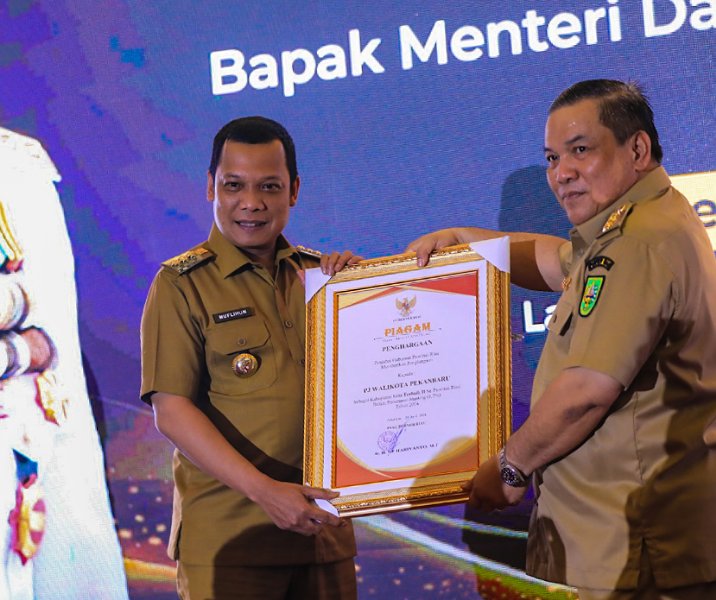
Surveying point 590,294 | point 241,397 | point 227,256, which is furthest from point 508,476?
point 227,256

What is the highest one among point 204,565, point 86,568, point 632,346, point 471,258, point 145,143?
point 145,143

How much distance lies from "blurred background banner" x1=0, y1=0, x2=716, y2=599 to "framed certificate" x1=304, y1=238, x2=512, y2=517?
0.98 m

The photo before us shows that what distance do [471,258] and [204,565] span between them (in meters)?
1.06

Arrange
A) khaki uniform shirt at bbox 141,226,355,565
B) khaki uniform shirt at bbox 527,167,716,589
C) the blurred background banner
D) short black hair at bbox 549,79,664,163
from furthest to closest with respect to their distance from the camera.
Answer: the blurred background banner < khaki uniform shirt at bbox 141,226,355,565 < short black hair at bbox 549,79,664,163 < khaki uniform shirt at bbox 527,167,716,589

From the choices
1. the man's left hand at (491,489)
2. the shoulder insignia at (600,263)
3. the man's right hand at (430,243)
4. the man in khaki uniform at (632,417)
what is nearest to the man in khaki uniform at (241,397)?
the man's right hand at (430,243)

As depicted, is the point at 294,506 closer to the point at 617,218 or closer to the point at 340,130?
the point at 617,218

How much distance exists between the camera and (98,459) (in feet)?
12.5

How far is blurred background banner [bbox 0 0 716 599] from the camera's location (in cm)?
344

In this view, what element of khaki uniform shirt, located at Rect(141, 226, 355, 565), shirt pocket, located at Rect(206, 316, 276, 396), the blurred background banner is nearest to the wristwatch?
khaki uniform shirt, located at Rect(141, 226, 355, 565)

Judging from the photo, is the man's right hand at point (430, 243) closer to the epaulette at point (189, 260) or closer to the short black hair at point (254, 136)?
the short black hair at point (254, 136)

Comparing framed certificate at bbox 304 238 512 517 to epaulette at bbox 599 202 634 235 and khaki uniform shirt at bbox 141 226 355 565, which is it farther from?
epaulette at bbox 599 202 634 235

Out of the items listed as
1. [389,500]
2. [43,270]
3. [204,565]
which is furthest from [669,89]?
[43,270]

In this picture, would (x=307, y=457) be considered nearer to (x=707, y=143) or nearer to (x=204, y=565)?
(x=204, y=565)

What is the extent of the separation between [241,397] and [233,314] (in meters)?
0.23
